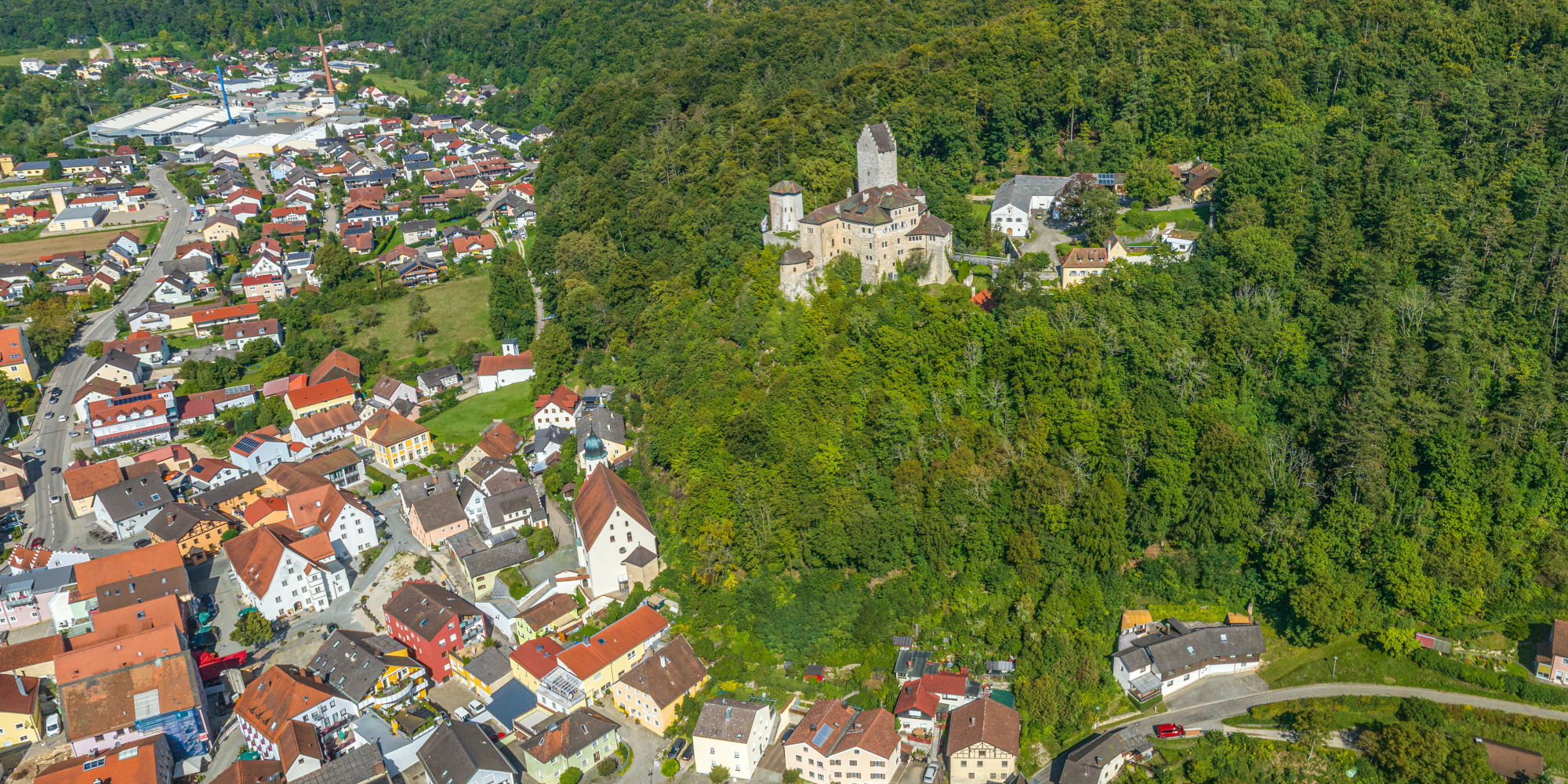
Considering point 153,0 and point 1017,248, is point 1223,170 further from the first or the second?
point 153,0

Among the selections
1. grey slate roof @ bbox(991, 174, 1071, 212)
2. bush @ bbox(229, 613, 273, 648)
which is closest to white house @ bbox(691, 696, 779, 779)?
bush @ bbox(229, 613, 273, 648)

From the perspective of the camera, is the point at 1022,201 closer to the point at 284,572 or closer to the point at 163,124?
the point at 284,572

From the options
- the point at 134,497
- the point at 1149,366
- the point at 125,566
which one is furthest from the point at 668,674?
the point at 134,497

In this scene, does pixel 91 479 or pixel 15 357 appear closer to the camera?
pixel 91 479

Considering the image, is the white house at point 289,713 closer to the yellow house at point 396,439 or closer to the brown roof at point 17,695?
the brown roof at point 17,695

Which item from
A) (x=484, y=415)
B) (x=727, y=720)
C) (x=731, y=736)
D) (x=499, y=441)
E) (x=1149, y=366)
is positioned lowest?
(x=484, y=415)

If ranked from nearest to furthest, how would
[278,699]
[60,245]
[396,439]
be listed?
[278,699] < [396,439] < [60,245]

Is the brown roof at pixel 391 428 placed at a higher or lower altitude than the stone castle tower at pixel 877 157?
lower

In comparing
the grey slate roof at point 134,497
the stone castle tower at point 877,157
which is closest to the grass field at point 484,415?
the grey slate roof at point 134,497
